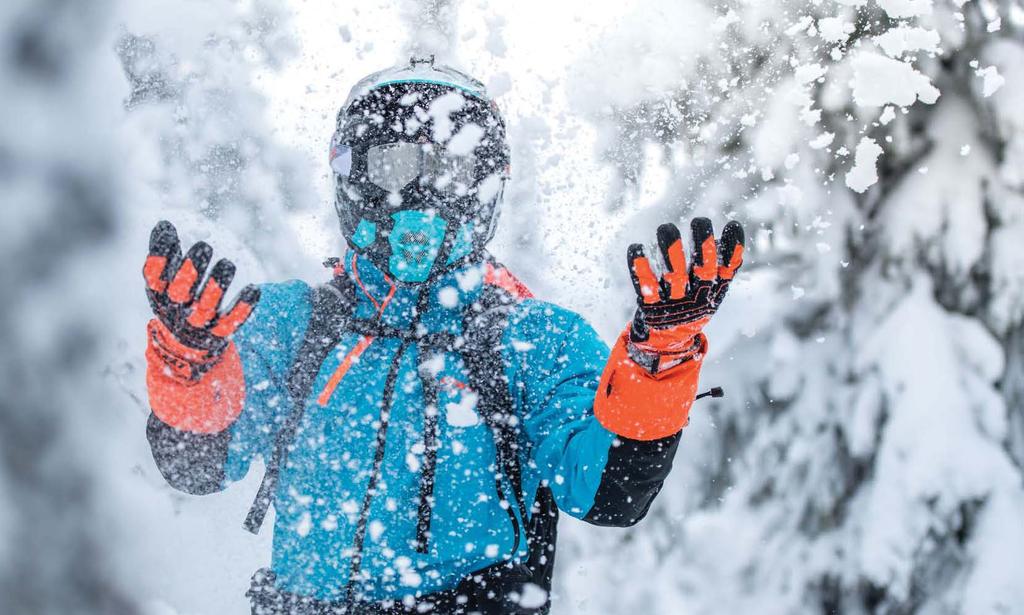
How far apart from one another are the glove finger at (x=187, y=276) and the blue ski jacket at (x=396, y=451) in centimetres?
45

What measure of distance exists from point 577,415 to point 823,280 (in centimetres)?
223

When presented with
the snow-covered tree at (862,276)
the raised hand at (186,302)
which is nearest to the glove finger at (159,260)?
the raised hand at (186,302)

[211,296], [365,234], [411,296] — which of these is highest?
[365,234]

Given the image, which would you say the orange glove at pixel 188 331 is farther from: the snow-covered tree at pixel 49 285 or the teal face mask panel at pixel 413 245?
the snow-covered tree at pixel 49 285

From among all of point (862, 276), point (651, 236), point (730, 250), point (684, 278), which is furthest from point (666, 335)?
point (862, 276)

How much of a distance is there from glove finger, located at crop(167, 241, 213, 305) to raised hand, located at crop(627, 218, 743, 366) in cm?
126

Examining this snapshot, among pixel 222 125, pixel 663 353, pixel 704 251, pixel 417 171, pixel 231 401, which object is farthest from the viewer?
pixel 222 125

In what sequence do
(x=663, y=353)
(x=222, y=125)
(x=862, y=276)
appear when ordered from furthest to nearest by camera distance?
(x=222, y=125)
(x=862, y=276)
(x=663, y=353)

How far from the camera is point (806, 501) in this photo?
4.30m

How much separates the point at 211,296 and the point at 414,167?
98cm

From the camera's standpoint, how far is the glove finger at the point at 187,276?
86.7 inches

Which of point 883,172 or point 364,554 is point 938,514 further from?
point 364,554

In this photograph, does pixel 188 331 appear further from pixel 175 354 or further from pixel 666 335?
pixel 666 335

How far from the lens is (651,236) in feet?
14.1
